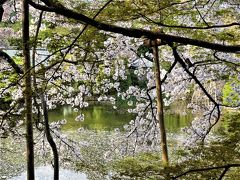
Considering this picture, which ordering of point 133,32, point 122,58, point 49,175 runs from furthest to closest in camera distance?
point 49,175 → point 122,58 → point 133,32

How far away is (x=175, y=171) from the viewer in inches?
107

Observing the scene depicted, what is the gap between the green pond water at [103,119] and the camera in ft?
47.9

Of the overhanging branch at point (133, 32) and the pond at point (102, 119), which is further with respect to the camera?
the pond at point (102, 119)

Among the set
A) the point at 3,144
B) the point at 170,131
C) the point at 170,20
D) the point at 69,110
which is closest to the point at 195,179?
the point at 170,20

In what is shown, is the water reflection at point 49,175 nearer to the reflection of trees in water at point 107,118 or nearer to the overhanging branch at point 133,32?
the reflection of trees in water at point 107,118

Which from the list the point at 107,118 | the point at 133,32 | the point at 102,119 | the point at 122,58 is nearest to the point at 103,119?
the point at 102,119

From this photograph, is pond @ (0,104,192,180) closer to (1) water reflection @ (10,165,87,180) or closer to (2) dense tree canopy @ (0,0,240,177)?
(1) water reflection @ (10,165,87,180)

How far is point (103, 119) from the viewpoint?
16.7 meters

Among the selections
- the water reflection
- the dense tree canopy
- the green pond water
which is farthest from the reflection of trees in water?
the dense tree canopy

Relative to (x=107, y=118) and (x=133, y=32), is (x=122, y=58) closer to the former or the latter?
(x=133, y=32)

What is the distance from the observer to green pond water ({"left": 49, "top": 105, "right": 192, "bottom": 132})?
1460 cm

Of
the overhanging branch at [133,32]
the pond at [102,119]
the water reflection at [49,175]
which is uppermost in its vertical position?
the overhanging branch at [133,32]

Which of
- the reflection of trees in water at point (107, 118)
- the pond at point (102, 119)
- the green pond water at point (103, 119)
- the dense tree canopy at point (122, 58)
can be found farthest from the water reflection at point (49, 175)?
the reflection of trees in water at point (107, 118)

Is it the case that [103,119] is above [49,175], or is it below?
above
